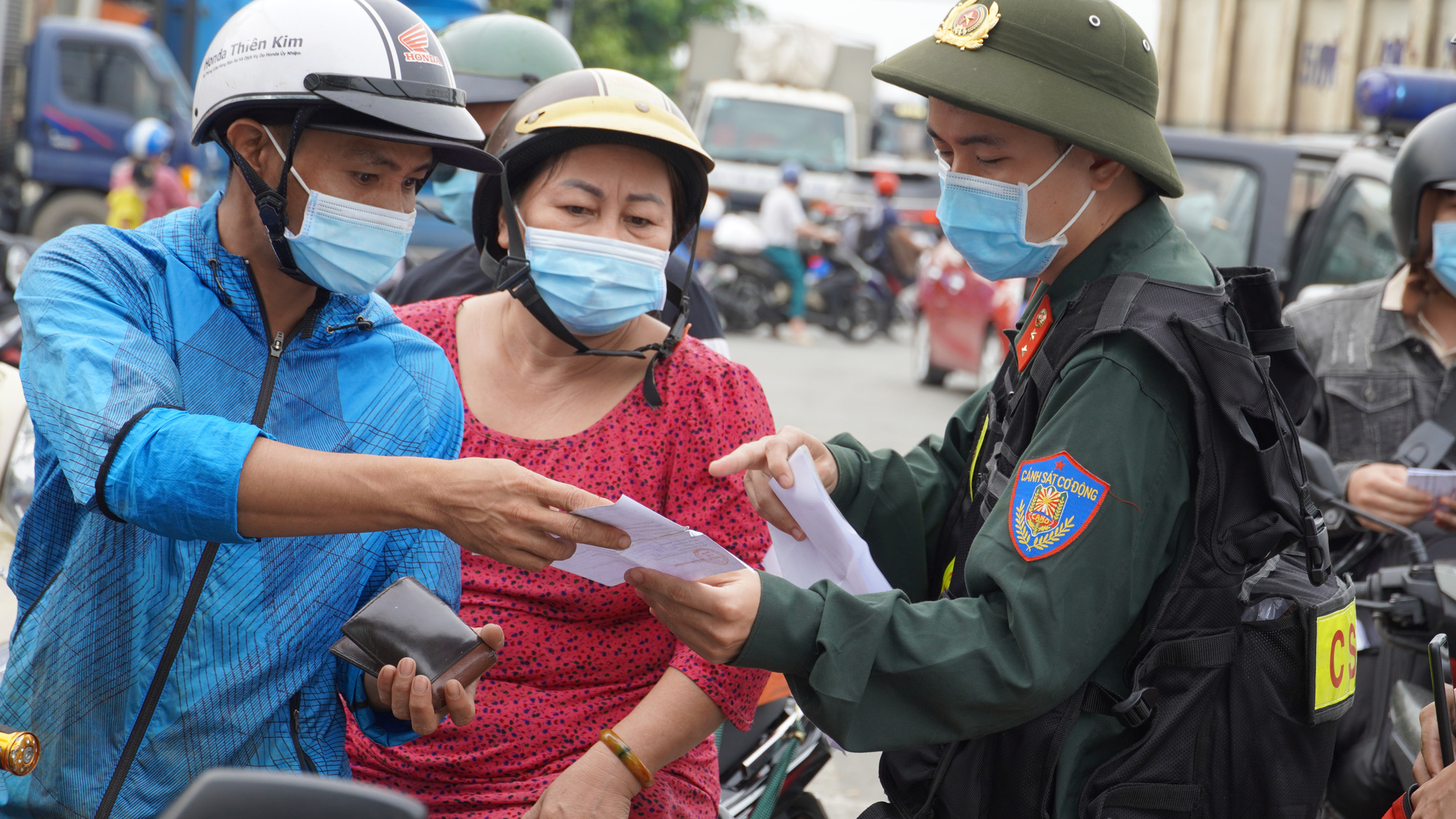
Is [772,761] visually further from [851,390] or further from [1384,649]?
[851,390]

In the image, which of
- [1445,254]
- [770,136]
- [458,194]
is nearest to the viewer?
[1445,254]

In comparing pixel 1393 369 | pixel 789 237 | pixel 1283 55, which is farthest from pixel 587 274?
pixel 789 237

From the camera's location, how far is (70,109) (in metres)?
15.4

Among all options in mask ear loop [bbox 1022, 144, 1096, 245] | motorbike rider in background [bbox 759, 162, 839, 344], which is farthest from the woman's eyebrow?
motorbike rider in background [bbox 759, 162, 839, 344]

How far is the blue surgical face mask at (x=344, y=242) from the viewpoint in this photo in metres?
1.93

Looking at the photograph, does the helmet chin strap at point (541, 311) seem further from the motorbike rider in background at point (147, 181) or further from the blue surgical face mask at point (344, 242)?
the motorbike rider in background at point (147, 181)

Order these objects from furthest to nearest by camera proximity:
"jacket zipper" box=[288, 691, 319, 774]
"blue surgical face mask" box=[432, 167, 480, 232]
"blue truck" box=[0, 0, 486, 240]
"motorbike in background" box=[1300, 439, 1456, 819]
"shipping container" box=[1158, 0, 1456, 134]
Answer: "blue truck" box=[0, 0, 486, 240] < "shipping container" box=[1158, 0, 1456, 134] < "blue surgical face mask" box=[432, 167, 480, 232] < "motorbike in background" box=[1300, 439, 1456, 819] < "jacket zipper" box=[288, 691, 319, 774]

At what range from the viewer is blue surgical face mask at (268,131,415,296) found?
1931mm

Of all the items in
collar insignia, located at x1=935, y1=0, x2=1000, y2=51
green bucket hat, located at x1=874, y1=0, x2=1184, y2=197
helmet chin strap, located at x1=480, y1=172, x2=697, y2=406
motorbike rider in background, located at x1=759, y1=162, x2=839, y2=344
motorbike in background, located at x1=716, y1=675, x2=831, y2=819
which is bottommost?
motorbike rider in background, located at x1=759, y1=162, x2=839, y2=344

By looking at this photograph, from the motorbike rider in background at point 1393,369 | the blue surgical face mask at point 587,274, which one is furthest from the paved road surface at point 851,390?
the blue surgical face mask at point 587,274

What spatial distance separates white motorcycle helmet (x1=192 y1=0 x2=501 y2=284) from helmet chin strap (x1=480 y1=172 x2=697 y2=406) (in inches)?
16.5

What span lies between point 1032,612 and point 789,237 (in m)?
15.2

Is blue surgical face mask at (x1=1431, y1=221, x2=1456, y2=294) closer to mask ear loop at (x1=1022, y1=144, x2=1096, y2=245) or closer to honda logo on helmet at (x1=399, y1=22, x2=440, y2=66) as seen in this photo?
mask ear loop at (x1=1022, y1=144, x2=1096, y2=245)

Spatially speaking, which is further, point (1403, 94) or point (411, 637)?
point (1403, 94)
